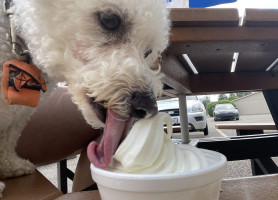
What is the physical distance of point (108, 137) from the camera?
498mm

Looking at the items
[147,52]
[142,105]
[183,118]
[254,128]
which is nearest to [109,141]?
[142,105]

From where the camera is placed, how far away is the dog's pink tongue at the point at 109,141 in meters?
0.43

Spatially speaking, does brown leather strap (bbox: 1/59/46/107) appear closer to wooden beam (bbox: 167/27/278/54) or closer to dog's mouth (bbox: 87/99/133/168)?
dog's mouth (bbox: 87/99/133/168)

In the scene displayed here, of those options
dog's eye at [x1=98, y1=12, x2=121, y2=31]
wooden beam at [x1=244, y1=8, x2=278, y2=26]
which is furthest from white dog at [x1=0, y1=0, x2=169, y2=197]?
wooden beam at [x1=244, y1=8, x2=278, y2=26]

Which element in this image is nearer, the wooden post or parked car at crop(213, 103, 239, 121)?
the wooden post

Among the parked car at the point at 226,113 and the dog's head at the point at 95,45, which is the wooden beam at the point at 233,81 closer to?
the dog's head at the point at 95,45

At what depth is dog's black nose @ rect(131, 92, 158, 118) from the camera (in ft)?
1.81

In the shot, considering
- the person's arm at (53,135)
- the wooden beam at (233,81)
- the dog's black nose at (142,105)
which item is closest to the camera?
the dog's black nose at (142,105)

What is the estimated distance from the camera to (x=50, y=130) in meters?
1.21

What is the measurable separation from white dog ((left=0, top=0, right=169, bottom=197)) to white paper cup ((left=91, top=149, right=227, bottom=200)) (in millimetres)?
255

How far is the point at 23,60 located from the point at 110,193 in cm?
56

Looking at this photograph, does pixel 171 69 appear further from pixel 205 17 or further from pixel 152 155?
pixel 152 155

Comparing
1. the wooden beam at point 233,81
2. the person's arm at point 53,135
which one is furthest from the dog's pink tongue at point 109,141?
the wooden beam at point 233,81

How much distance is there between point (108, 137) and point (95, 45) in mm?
316
